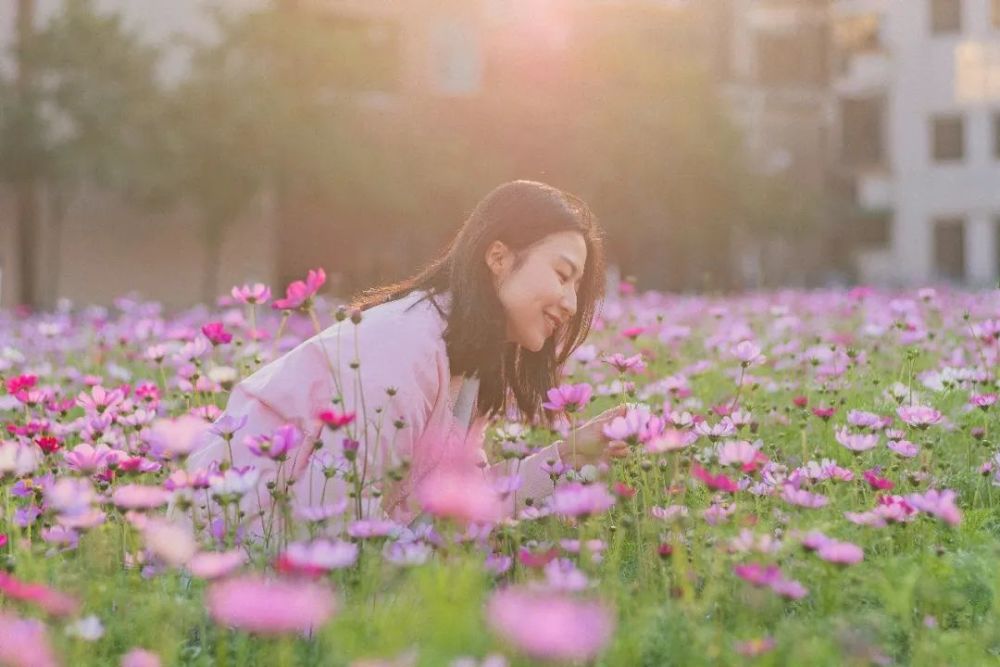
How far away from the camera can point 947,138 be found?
3103cm

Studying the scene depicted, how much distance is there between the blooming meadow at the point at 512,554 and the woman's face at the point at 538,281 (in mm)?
307

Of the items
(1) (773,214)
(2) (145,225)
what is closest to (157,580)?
(2) (145,225)

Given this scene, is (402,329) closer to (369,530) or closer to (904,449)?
(369,530)

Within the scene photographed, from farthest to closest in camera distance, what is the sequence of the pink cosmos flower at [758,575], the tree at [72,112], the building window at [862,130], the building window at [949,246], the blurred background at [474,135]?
1. the building window at [862,130]
2. the building window at [949,246]
3. the blurred background at [474,135]
4. the tree at [72,112]
5. the pink cosmos flower at [758,575]

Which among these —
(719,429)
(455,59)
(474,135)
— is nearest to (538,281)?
(719,429)

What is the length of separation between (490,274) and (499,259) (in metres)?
0.05

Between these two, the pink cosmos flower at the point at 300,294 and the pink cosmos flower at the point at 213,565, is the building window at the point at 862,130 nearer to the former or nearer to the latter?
the pink cosmos flower at the point at 300,294

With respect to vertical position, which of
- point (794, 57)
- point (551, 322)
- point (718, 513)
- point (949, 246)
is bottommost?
point (949, 246)

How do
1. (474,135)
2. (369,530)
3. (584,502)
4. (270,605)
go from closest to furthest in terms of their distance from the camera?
1. (270,605)
2. (584,502)
3. (369,530)
4. (474,135)

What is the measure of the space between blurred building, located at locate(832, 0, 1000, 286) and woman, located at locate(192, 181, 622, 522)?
92.3 feet

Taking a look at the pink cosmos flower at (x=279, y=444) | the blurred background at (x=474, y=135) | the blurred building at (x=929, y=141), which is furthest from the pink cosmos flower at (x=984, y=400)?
the blurred building at (x=929, y=141)

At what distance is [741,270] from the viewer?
92.6 feet

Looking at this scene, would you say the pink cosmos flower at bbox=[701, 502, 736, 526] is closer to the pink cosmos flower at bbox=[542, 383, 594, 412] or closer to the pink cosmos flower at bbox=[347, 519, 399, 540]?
the pink cosmos flower at bbox=[542, 383, 594, 412]

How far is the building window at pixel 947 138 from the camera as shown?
30.9 meters
